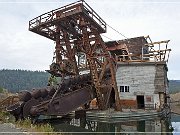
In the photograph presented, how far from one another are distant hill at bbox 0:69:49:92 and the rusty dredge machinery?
127041 millimetres

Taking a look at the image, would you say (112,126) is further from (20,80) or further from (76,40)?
(20,80)

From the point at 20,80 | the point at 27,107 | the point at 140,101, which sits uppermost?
the point at 20,80

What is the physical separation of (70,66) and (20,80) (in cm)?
14937

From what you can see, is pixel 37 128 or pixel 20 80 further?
pixel 20 80

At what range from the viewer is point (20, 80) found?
169 m

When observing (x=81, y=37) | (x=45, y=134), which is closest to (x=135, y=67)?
(x=81, y=37)

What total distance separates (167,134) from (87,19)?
11325mm

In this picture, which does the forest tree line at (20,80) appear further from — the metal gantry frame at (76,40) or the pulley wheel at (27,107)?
the pulley wheel at (27,107)

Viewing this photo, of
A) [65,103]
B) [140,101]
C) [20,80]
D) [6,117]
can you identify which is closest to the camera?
[6,117]

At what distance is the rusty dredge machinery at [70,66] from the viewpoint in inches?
781

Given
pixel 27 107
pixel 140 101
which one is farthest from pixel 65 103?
pixel 140 101

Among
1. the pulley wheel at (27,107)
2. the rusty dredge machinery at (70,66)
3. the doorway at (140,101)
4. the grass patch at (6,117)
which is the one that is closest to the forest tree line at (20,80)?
the doorway at (140,101)

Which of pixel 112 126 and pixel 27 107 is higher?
pixel 27 107

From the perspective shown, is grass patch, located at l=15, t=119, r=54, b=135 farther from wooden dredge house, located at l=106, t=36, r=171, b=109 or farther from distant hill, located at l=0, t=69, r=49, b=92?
distant hill, located at l=0, t=69, r=49, b=92
